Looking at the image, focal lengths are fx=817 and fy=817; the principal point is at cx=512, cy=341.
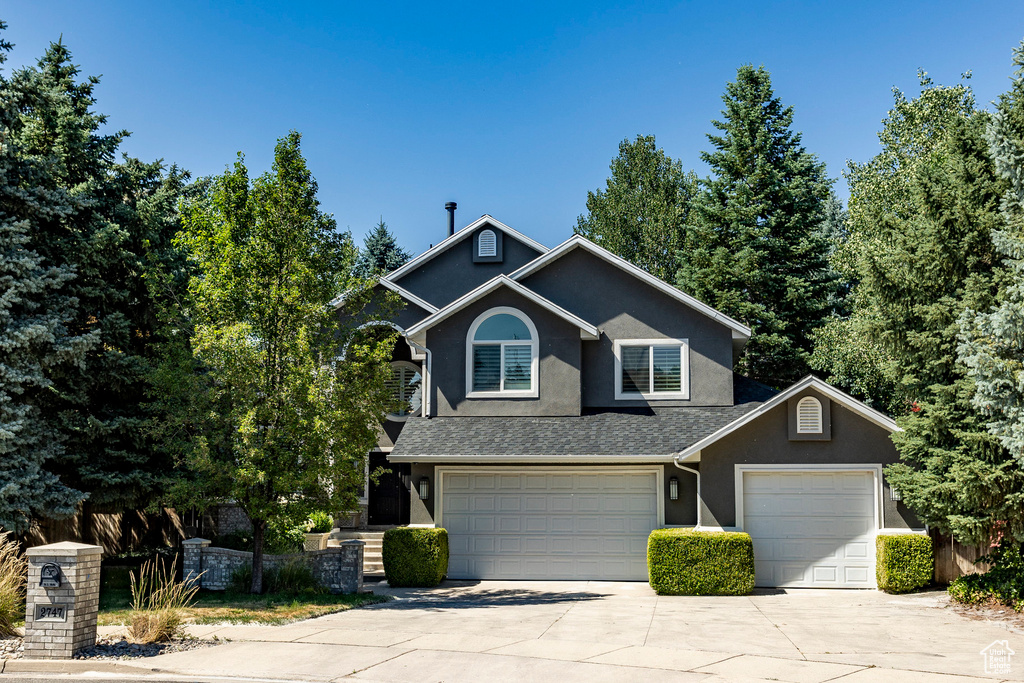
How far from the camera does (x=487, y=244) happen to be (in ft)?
80.7

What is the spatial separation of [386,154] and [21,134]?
887 centimetres

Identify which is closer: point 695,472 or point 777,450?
point 777,450

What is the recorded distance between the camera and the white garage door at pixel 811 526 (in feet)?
54.8

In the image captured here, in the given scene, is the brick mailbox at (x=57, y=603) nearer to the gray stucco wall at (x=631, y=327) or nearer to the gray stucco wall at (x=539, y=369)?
the gray stucco wall at (x=539, y=369)

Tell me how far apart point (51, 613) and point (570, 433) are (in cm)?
1079

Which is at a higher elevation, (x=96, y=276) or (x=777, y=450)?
(x=96, y=276)

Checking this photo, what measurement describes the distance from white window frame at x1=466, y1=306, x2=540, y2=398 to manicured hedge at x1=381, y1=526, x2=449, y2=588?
11.7 feet

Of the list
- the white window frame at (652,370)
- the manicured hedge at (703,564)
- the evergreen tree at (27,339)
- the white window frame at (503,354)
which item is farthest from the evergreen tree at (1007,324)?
the evergreen tree at (27,339)

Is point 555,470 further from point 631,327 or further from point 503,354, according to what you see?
point 631,327

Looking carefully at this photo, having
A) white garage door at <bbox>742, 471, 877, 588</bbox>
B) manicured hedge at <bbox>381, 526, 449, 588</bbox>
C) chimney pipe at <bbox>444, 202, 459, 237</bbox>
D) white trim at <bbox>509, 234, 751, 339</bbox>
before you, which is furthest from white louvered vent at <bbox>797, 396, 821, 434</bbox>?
chimney pipe at <bbox>444, 202, 459, 237</bbox>

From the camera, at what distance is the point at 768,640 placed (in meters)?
11.3

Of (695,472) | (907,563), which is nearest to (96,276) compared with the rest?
(695,472)

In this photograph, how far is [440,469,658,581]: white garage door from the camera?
18016 mm

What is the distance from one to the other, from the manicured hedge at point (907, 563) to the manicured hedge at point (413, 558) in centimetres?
901
